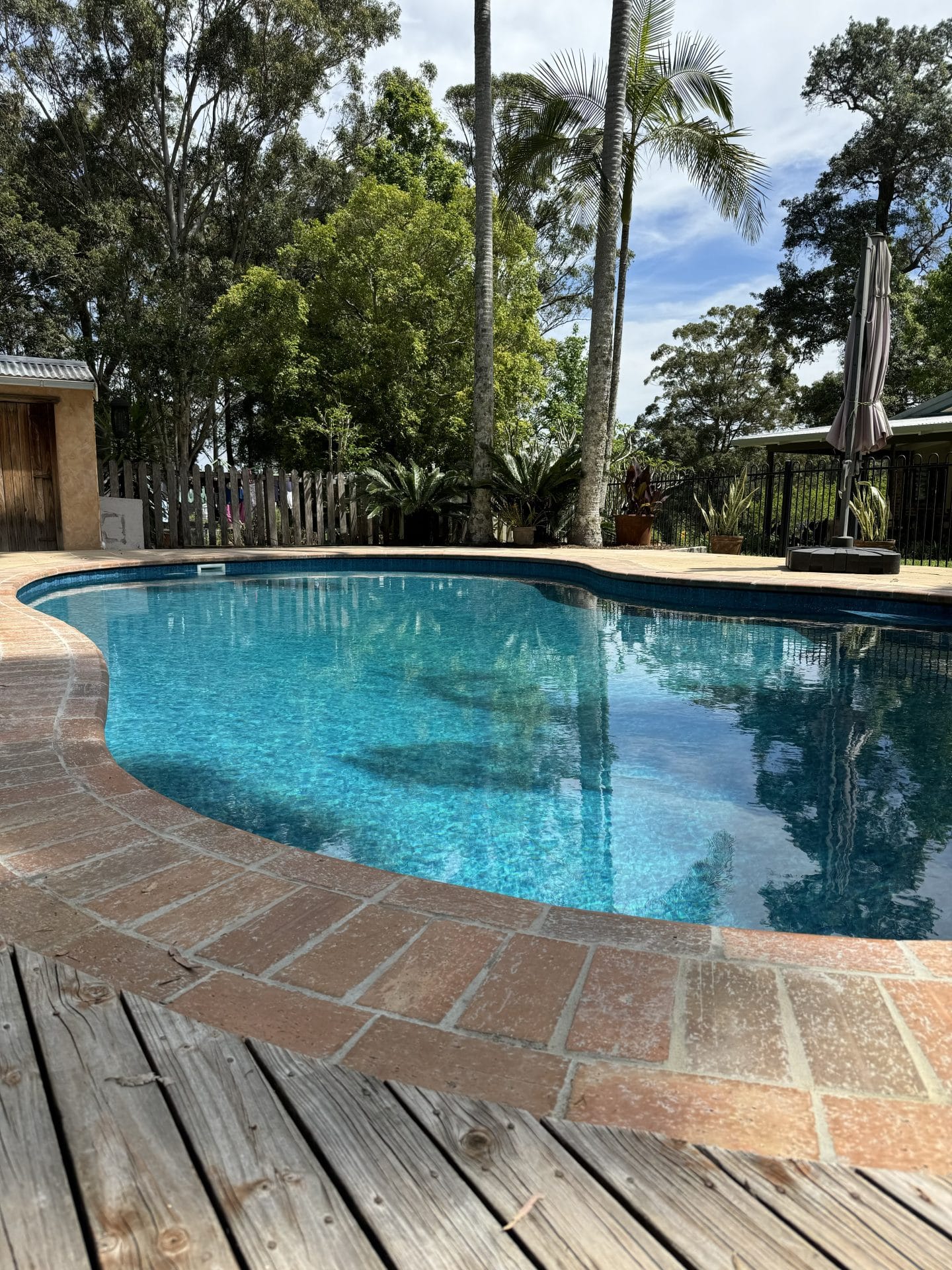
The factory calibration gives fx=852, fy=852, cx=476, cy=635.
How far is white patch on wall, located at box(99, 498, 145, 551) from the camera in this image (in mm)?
12516

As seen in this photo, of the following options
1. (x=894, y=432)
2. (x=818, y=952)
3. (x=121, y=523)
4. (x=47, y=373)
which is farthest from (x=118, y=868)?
(x=894, y=432)

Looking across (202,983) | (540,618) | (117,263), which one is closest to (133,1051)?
(202,983)

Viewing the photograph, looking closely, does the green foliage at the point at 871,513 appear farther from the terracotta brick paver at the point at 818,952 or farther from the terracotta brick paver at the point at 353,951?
the terracotta brick paver at the point at 353,951

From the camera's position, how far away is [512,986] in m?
1.52

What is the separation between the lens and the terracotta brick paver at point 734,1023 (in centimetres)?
132

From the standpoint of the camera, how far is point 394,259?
14867 mm

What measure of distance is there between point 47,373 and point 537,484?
276 inches

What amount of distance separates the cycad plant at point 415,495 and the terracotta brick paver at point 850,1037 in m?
12.5

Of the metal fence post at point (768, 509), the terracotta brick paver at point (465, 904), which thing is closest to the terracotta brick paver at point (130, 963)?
the terracotta brick paver at point (465, 904)

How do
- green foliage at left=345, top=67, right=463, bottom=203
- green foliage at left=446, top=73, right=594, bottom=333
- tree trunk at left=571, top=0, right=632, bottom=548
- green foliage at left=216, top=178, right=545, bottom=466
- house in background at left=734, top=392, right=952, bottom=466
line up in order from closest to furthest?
house in background at left=734, top=392, right=952, bottom=466 < tree trunk at left=571, top=0, right=632, bottom=548 < green foliage at left=446, top=73, right=594, bottom=333 < green foliage at left=216, top=178, right=545, bottom=466 < green foliage at left=345, top=67, right=463, bottom=203

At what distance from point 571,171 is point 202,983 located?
47.7 ft

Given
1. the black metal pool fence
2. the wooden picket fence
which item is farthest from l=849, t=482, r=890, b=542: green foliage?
the wooden picket fence

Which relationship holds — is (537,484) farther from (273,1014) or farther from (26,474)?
(273,1014)

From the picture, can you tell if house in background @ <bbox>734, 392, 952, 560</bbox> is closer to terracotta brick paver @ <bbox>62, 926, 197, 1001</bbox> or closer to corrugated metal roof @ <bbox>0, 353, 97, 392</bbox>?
corrugated metal roof @ <bbox>0, 353, 97, 392</bbox>
